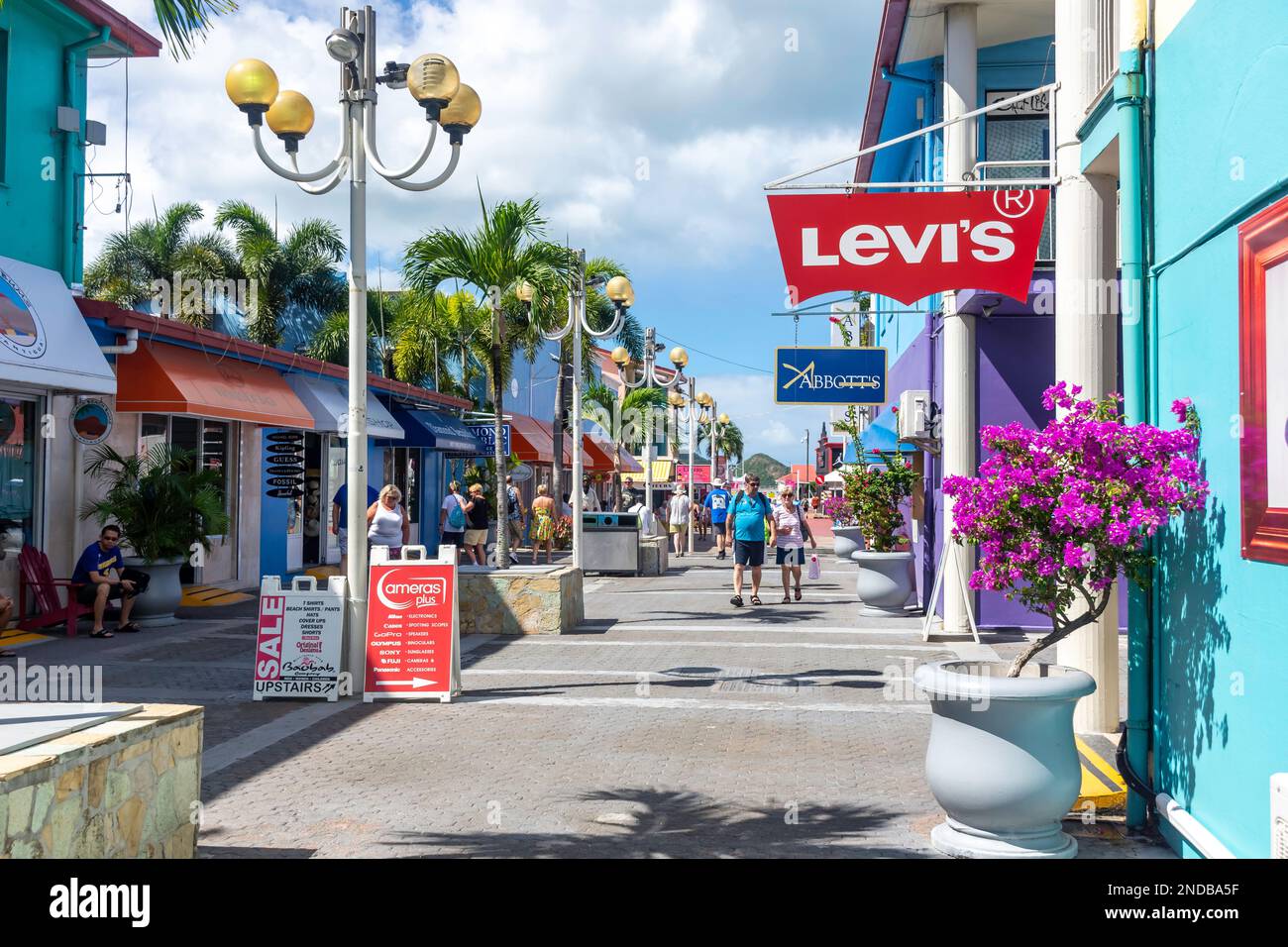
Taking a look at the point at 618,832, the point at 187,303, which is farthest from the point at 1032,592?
the point at 187,303

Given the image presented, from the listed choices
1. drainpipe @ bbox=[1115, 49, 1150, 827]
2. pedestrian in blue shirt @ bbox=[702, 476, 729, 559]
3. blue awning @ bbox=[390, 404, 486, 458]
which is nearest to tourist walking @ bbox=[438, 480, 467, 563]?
blue awning @ bbox=[390, 404, 486, 458]

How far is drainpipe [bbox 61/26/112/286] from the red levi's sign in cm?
1033

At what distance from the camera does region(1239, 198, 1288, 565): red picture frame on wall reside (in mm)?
4180

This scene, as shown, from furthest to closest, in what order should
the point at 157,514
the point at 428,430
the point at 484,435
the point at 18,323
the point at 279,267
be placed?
the point at 279,267 < the point at 484,435 < the point at 428,430 < the point at 157,514 < the point at 18,323

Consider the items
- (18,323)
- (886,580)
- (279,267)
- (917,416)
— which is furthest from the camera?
(279,267)

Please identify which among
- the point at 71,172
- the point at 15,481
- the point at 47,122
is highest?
the point at 47,122

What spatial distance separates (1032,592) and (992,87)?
10.2 m

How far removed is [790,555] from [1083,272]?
9882 mm

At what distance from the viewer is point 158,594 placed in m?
13.6

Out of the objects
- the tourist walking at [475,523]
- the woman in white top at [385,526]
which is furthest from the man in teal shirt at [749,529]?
the tourist walking at [475,523]

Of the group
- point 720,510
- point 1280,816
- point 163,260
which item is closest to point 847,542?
point 720,510

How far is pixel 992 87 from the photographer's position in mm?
13828

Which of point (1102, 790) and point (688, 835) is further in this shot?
point (1102, 790)

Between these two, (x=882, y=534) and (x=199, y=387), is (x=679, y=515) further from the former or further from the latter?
(x=199, y=387)
